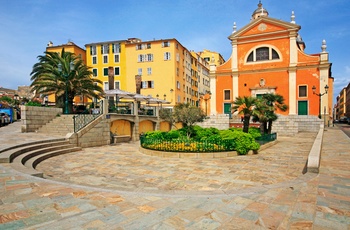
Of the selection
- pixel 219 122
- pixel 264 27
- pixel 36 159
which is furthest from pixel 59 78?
pixel 264 27

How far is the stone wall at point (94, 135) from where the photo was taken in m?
15.1

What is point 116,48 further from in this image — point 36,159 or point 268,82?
point 36,159

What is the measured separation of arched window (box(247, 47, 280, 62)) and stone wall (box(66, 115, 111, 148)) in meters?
26.2

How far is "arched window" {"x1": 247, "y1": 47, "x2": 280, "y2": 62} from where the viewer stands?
34.1 meters

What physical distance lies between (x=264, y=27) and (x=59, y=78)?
96.6ft

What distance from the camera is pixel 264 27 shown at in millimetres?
34406

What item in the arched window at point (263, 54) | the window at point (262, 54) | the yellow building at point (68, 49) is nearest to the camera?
the arched window at point (263, 54)

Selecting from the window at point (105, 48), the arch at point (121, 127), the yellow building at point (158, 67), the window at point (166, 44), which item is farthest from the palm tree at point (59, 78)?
the window at point (105, 48)

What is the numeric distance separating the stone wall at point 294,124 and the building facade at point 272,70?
203 centimetres

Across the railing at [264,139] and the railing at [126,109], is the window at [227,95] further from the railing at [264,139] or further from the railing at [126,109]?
the railing at [264,139]

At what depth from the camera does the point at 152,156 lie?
1220 cm

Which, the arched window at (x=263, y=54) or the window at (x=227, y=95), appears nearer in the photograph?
the arched window at (x=263, y=54)

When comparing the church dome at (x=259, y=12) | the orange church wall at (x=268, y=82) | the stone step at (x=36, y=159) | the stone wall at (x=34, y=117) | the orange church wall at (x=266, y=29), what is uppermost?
the church dome at (x=259, y=12)

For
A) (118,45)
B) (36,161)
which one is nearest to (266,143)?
(36,161)
